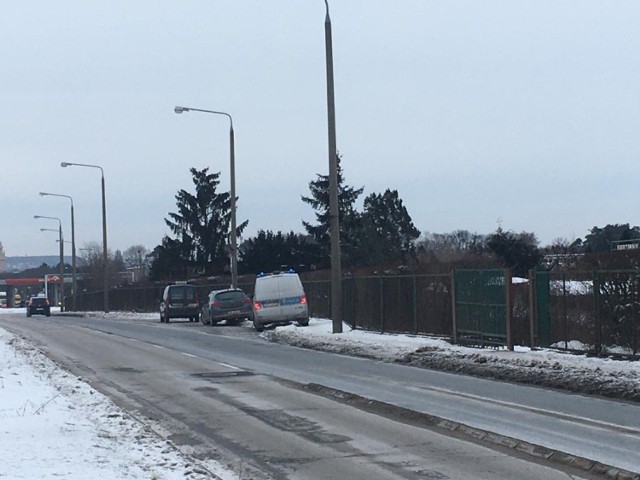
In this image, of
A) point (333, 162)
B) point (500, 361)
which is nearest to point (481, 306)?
point (500, 361)

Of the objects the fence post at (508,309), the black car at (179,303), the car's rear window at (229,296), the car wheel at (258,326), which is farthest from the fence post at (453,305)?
the black car at (179,303)

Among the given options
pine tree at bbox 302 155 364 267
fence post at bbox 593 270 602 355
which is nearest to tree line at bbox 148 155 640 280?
pine tree at bbox 302 155 364 267

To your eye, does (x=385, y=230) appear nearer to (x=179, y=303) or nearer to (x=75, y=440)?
(x=179, y=303)

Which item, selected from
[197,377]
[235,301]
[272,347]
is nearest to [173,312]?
[235,301]

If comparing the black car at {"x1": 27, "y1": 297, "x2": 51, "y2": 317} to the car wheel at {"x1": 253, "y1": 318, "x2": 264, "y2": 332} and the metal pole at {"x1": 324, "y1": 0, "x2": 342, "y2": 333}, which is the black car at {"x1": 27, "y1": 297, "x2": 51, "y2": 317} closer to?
the car wheel at {"x1": 253, "y1": 318, "x2": 264, "y2": 332}

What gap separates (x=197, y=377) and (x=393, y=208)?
2197 inches

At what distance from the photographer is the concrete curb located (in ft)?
30.2

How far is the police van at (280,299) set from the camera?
33688 millimetres

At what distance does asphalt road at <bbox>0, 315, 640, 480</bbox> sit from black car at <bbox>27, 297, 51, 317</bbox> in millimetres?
47307

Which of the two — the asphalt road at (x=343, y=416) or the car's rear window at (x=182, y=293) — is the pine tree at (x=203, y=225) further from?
the asphalt road at (x=343, y=416)

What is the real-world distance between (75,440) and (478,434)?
4.55m

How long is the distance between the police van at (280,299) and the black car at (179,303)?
43.9ft

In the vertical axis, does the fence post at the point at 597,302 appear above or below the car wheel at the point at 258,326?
above

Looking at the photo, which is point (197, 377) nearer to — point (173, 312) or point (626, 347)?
point (626, 347)
